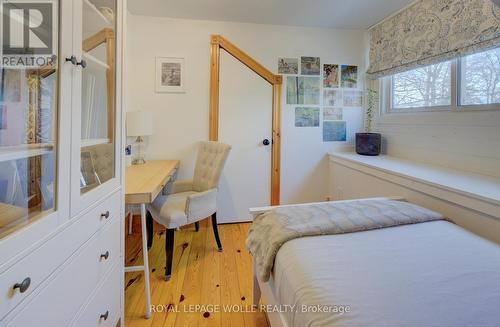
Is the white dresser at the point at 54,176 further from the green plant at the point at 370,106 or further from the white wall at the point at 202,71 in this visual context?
the green plant at the point at 370,106

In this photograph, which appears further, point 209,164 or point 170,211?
point 209,164

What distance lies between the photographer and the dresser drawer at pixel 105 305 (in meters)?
1.04

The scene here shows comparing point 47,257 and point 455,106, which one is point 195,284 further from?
point 455,106

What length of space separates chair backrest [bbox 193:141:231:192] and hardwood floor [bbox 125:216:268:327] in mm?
587

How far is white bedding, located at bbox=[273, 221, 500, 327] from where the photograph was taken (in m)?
0.69

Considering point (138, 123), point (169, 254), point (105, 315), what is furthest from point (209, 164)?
point (105, 315)

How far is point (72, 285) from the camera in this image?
3.03ft

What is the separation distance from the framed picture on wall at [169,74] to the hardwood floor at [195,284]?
154 cm

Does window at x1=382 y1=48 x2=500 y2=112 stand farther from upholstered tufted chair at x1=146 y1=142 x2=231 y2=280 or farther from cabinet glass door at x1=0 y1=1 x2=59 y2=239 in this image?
cabinet glass door at x1=0 y1=1 x2=59 y2=239

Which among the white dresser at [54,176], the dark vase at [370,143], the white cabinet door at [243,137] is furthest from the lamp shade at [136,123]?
the dark vase at [370,143]

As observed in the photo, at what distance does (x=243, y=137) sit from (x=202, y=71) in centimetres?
83

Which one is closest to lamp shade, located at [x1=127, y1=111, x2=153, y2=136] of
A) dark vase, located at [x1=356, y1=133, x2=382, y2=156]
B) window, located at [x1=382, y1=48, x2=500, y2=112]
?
dark vase, located at [x1=356, y1=133, x2=382, y2=156]

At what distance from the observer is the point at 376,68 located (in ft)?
9.48

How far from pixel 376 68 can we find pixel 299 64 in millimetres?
840
